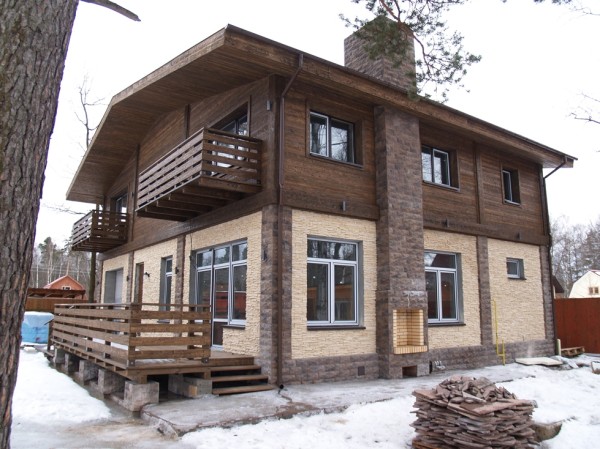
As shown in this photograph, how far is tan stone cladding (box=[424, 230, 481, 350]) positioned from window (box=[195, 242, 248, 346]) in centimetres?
440

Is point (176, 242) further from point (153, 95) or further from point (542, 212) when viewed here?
point (542, 212)

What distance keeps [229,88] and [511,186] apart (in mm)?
8852

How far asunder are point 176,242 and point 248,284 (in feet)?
12.7

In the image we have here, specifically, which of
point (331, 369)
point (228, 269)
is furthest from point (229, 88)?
point (331, 369)

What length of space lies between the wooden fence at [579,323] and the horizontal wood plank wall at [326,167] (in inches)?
362

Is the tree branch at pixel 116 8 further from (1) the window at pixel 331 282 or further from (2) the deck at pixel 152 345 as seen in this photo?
(1) the window at pixel 331 282

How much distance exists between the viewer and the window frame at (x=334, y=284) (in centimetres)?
1025

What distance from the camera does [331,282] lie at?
10.5 meters

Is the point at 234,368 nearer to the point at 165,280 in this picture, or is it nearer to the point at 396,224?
the point at 396,224

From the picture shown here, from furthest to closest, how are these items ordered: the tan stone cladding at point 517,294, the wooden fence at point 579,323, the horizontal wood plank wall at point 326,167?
1. the wooden fence at point 579,323
2. the tan stone cladding at point 517,294
3. the horizontal wood plank wall at point 326,167

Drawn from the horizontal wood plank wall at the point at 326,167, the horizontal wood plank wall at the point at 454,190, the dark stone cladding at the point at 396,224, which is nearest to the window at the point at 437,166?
the horizontal wood plank wall at the point at 454,190

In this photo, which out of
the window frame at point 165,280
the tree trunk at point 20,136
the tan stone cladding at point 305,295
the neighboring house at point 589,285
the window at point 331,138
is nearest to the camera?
the tree trunk at point 20,136

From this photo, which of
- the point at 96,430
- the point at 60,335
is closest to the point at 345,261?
the point at 96,430

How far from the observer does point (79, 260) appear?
55438 millimetres
